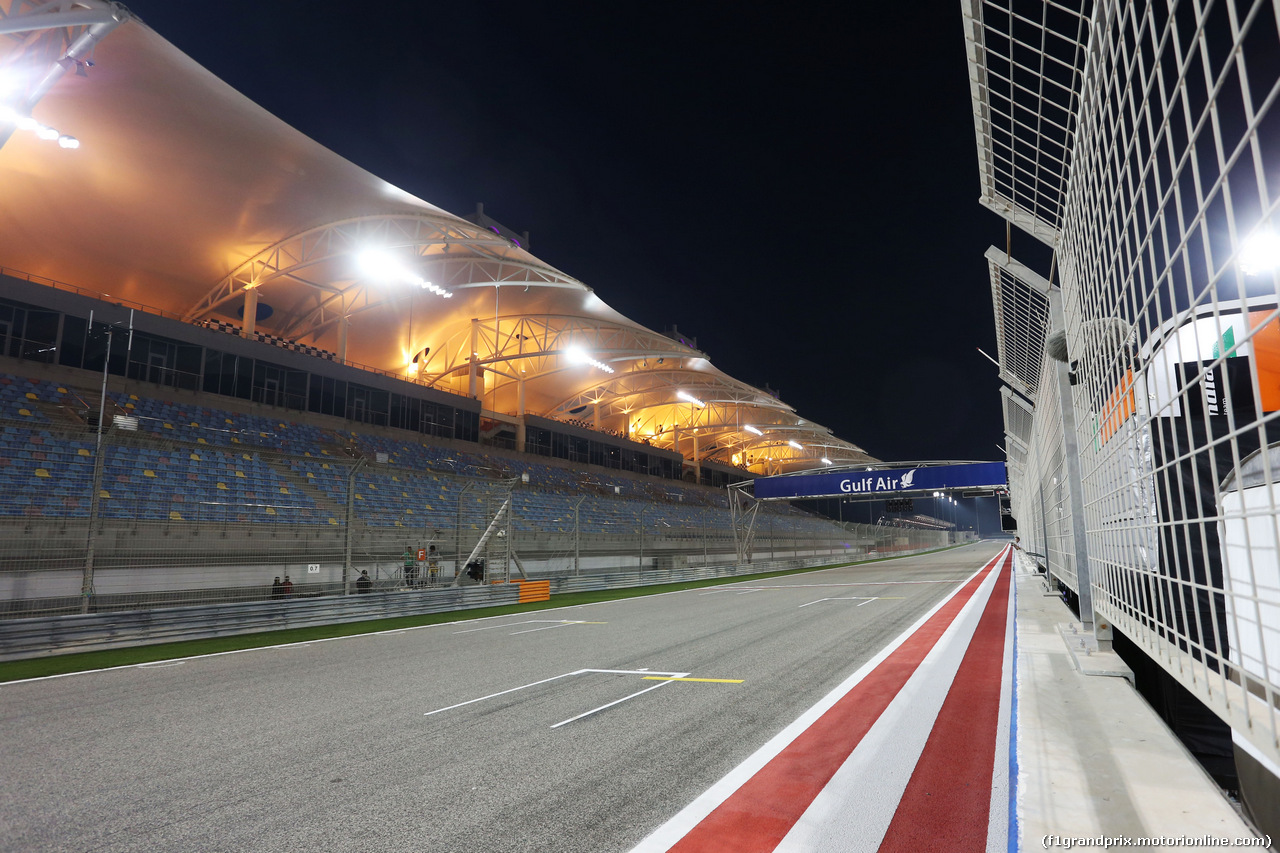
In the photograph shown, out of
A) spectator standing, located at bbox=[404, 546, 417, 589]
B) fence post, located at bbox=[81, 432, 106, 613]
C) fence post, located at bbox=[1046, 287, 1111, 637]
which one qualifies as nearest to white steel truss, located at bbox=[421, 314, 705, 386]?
spectator standing, located at bbox=[404, 546, 417, 589]

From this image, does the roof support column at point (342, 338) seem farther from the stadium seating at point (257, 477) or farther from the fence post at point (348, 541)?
the fence post at point (348, 541)

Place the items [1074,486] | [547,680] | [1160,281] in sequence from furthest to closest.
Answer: [547,680] → [1074,486] → [1160,281]

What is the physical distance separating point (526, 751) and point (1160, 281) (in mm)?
4572

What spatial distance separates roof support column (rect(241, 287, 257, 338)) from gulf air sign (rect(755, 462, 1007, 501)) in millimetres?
33385

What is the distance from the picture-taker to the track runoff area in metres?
3.41

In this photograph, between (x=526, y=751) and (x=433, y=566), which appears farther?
(x=433, y=566)

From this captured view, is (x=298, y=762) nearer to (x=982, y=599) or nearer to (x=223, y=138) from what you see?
(x=982, y=599)

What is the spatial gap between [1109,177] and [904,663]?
6587 millimetres

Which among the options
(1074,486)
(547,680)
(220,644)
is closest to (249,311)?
(220,644)

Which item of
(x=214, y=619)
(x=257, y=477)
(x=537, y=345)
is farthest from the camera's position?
(x=537, y=345)

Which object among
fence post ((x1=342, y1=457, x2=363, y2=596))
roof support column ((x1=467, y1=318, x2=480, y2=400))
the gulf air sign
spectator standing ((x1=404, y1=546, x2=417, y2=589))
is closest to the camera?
fence post ((x1=342, y1=457, x2=363, y2=596))

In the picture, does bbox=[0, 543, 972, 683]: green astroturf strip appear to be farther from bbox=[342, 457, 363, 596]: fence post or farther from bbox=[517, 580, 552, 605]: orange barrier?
bbox=[342, 457, 363, 596]: fence post

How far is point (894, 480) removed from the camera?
4988cm

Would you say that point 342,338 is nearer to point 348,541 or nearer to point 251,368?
point 251,368
